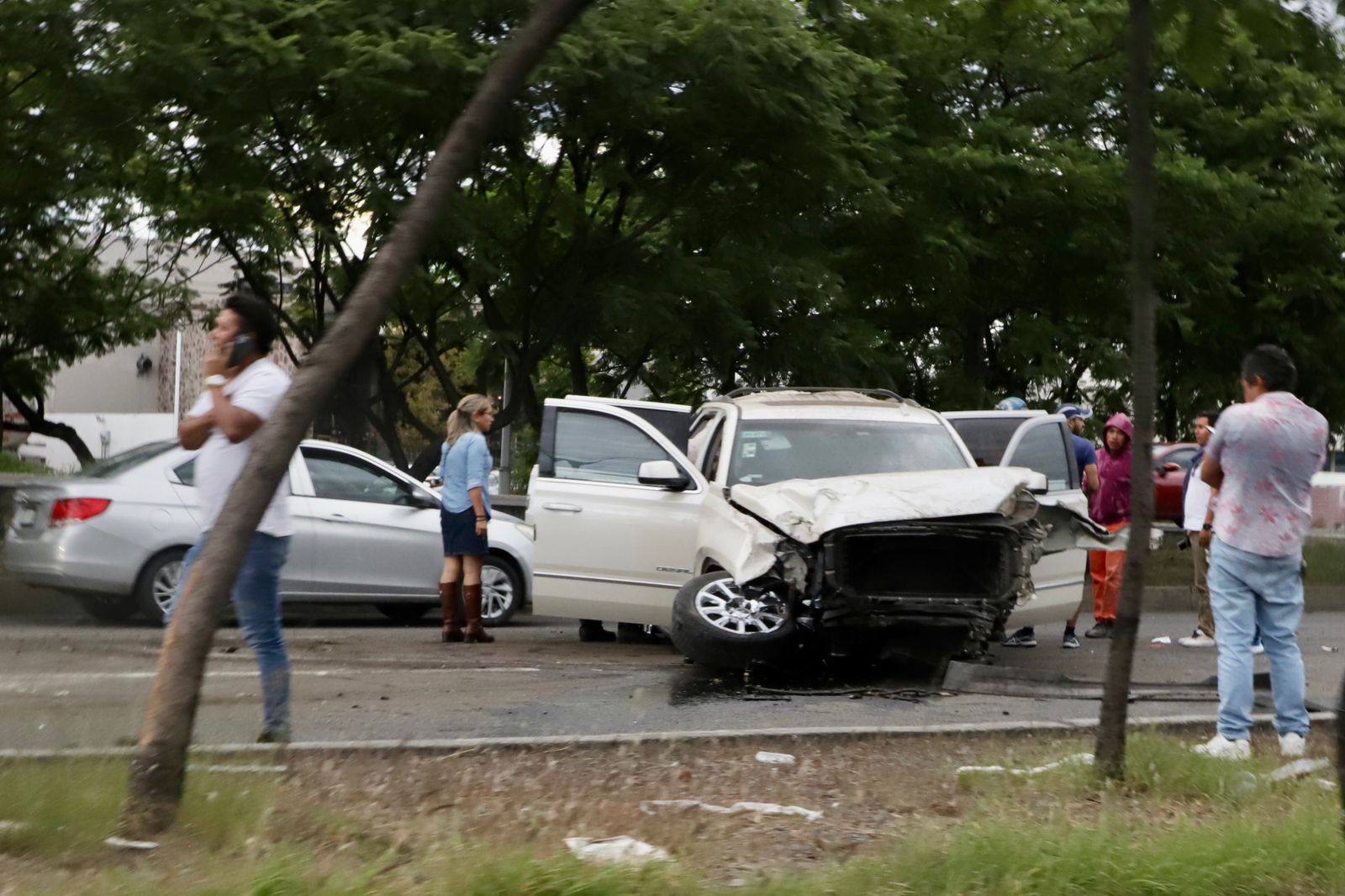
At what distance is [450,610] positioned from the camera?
12.1 m

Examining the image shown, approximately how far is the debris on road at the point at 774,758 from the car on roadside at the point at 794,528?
244 cm

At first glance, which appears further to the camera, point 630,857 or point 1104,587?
point 1104,587

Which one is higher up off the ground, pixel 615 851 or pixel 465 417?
pixel 465 417

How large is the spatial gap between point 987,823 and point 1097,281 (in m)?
16.2

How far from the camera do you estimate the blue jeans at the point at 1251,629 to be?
275 inches

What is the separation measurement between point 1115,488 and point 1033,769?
6.65 m

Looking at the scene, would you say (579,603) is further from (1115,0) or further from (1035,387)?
(1035,387)

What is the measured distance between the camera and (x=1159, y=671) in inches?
432

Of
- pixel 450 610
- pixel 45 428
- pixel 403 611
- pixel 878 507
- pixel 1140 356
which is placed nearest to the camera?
pixel 1140 356

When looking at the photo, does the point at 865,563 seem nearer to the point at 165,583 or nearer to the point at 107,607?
the point at 165,583

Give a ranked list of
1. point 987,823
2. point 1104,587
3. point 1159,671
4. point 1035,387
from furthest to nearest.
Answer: point 1035,387 → point 1104,587 → point 1159,671 → point 987,823

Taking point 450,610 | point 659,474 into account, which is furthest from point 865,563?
point 450,610

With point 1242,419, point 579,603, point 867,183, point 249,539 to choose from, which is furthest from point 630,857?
point 867,183

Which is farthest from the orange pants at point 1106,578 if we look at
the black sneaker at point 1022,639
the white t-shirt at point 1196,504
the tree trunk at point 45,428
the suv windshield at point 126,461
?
the tree trunk at point 45,428
